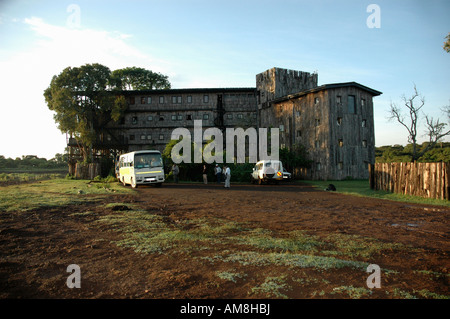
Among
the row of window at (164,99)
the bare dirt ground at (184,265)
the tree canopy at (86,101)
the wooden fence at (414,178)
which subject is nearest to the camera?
the bare dirt ground at (184,265)

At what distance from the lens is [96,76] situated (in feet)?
141

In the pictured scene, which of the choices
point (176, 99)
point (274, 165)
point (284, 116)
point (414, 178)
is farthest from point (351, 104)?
point (176, 99)

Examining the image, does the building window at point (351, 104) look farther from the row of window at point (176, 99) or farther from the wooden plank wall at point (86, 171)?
the wooden plank wall at point (86, 171)

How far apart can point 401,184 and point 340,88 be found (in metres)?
21.3

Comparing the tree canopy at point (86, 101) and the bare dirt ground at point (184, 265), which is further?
the tree canopy at point (86, 101)

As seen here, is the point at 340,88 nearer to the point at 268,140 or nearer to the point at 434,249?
the point at 268,140

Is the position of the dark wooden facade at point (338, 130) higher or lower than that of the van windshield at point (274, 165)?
higher

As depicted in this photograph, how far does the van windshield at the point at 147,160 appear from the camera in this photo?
23984 millimetres

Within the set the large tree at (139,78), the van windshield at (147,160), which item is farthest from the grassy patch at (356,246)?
the large tree at (139,78)

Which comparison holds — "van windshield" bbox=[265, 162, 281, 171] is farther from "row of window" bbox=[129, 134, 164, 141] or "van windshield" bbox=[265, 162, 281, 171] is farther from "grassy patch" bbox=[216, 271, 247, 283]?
"row of window" bbox=[129, 134, 164, 141]

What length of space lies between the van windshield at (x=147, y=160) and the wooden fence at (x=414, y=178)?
15.2m

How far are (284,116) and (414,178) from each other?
27.2 metres

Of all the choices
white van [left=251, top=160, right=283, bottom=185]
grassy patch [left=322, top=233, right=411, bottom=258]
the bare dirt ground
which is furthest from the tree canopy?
grassy patch [left=322, top=233, right=411, bottom=258]

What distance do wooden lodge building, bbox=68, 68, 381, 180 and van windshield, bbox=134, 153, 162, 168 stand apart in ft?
62.3
